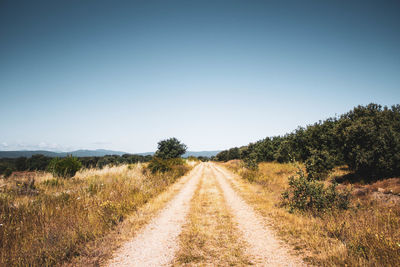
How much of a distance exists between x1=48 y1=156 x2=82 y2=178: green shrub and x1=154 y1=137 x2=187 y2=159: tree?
75.7 ft

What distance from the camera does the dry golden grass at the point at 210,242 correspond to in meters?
4.08

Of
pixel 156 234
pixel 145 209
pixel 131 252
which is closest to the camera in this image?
pixel 131 252

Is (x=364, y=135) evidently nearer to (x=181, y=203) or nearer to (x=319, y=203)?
(x=319, y=203)

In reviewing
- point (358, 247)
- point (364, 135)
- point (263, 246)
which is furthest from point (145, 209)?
point (364, 135)

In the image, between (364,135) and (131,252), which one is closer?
(131,252)

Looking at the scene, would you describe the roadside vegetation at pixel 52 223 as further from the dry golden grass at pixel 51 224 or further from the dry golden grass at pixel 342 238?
the dry golden grass at pixel 342 238

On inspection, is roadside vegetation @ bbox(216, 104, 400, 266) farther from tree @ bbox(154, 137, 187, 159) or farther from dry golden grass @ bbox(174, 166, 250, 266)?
tree @ bbox(154, 137, 187, 159)

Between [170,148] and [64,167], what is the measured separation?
25682mm

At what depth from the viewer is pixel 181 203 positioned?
31.3 ft

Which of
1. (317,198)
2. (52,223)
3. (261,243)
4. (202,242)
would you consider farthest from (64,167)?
(317,198)

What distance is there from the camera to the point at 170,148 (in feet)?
130

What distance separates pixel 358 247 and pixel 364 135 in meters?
13.1

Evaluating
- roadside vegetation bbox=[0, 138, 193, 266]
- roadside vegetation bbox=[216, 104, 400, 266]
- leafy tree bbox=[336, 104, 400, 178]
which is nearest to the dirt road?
roadside vegetation bbox=[216, 104, 400, 266]

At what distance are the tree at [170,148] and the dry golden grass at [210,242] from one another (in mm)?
31164
